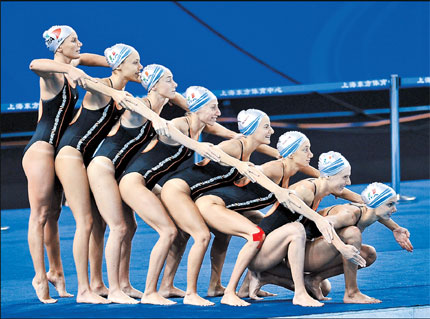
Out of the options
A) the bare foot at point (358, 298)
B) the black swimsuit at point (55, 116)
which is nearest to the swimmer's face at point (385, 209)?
the bare foot at point (358, 298)

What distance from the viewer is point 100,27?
11.3 metres

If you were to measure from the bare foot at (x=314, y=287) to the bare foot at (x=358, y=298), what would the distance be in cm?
20

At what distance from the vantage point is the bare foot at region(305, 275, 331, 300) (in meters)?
6.13

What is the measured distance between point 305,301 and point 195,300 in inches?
26.2

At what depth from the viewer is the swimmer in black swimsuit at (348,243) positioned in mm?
5957

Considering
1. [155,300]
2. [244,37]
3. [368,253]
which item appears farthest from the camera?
[244,37]

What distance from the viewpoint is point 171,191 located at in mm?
6145

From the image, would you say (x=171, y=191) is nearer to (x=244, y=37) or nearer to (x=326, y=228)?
(x=326, y=228)

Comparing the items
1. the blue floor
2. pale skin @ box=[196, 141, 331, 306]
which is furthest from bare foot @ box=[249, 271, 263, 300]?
pale skin @ box=[196, 141, 331, 306]

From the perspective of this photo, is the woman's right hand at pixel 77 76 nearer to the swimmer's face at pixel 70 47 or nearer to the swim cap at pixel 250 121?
the swimmer's face at pixel 70 47

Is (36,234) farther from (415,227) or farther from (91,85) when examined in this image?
(415,227)

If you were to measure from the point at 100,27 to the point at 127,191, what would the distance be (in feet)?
18.1

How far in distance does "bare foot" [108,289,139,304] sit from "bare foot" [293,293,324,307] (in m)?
0.99

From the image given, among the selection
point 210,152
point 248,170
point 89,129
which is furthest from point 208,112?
point 89,129
